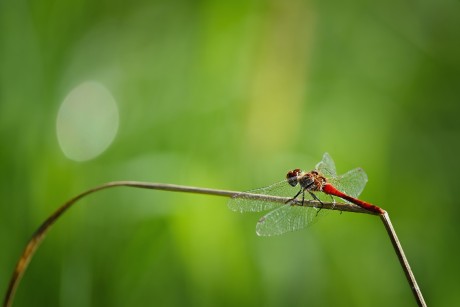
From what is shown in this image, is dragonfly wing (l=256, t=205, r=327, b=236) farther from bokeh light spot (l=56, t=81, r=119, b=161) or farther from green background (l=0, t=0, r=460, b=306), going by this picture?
bokeh light spot (l=56, t=81, r=119, b=161)

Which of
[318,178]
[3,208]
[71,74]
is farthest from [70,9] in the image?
[318,178]

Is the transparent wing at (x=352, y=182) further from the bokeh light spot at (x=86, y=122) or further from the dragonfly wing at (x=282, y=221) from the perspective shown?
the bokeh light spot at (x=86, y=122)

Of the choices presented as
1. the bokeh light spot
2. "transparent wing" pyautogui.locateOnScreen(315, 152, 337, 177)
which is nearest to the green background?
the bokeh light spot

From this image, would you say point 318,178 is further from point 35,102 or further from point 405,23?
point 405,23

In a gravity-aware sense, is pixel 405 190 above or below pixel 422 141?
below

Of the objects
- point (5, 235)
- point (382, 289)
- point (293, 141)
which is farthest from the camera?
point (293, 141)

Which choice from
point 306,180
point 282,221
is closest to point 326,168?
point 306,180
